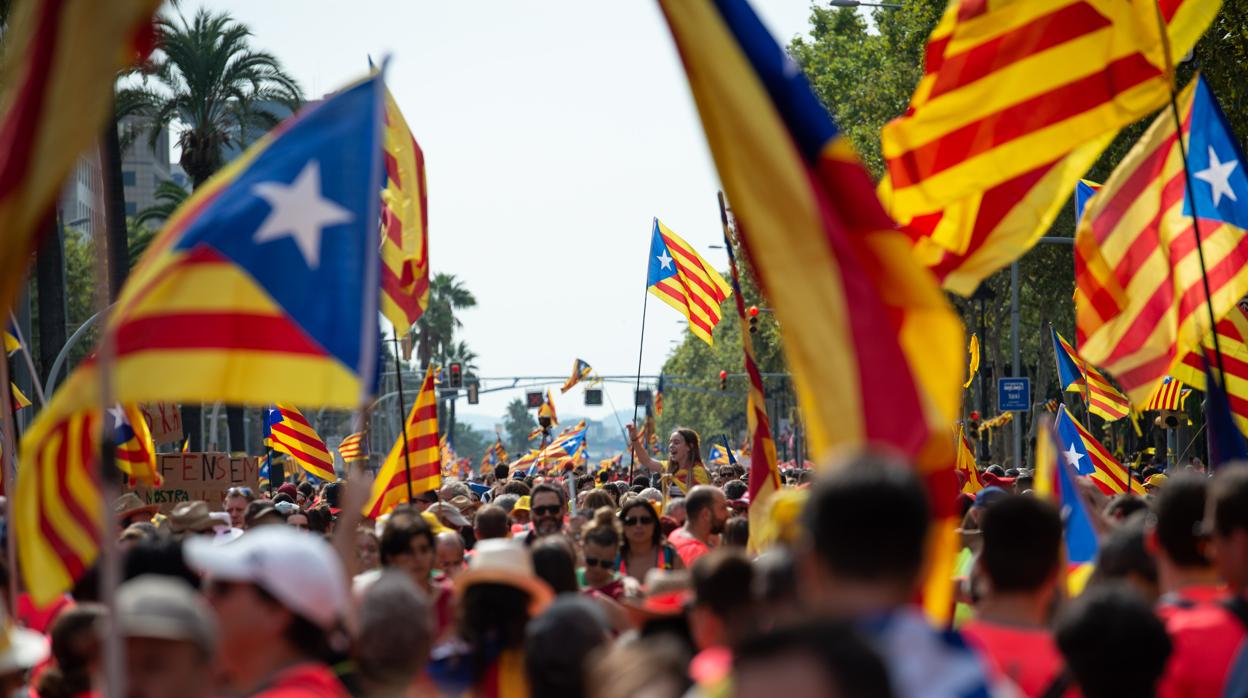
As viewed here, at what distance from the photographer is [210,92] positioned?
123ft

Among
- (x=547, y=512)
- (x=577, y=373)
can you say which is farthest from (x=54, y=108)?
(x=577, y=373)

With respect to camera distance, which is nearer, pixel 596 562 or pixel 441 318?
pixel 596 562

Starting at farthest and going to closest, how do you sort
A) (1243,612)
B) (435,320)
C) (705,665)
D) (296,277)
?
(435,320)
(296,277)
(1243,612)
(705,665)

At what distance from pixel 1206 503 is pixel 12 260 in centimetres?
335

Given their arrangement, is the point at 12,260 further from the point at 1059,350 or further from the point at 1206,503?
the point at 1059,350

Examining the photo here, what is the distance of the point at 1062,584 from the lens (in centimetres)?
567

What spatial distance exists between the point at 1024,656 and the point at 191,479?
16125mm

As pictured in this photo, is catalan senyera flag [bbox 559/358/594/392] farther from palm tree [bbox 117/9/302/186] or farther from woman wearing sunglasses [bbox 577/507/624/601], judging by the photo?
woman wearing sunglasses [bbox 577/507/624/601]

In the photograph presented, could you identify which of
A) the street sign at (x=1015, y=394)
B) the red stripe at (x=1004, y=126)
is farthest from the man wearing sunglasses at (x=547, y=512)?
the street sign at (x=1015, y=394)

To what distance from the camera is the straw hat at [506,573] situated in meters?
5.85

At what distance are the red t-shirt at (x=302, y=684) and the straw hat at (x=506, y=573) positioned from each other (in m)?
1.38

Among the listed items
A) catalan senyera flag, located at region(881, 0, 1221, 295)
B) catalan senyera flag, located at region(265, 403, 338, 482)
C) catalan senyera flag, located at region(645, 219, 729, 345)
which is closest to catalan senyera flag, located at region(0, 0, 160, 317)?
catalan senyera flag, located at region(881, 0, 1221, 295)

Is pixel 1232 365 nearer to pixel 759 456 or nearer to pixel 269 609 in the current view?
pixel 759 456

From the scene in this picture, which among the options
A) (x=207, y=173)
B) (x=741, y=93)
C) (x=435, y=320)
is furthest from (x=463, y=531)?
(x=435, y=320)
